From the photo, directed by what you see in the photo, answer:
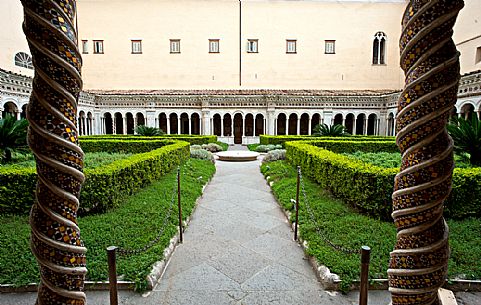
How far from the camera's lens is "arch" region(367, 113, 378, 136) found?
2306 cm

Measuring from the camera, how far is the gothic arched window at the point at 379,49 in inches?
1009

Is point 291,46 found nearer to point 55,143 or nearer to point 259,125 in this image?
point 259,125

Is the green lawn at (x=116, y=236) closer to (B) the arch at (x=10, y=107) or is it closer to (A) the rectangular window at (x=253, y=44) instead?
(B) the arch at (x=10, y=107)

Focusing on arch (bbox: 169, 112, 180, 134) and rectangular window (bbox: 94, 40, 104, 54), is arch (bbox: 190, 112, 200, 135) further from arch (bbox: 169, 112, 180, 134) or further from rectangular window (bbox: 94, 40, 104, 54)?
rectangular window (bbox: 94, 40, 104, 54)

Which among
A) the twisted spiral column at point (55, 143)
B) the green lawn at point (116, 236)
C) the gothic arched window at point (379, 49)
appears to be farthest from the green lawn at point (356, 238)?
the gothic arched window at point (379, 49)

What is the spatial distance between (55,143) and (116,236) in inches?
137

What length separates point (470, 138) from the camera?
21.6ft

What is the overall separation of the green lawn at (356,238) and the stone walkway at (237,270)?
0.25 m

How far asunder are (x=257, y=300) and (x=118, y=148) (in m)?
9.94

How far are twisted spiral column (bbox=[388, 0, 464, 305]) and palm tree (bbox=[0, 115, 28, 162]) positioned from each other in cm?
860

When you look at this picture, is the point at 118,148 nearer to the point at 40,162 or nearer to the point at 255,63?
the point at 40,162

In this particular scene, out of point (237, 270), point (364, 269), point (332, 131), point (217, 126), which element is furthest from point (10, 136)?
point (217, 126)

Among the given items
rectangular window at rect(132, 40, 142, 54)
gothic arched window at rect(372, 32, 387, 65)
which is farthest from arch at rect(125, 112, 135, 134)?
gothic arched window at rect(372, 32, 387, 65)

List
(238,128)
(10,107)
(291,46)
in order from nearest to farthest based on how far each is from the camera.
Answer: (10,107) < (238,128) < (291,46)
